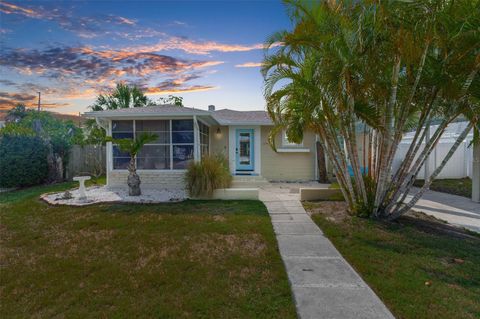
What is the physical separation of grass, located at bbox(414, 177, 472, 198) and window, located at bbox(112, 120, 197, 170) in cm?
986

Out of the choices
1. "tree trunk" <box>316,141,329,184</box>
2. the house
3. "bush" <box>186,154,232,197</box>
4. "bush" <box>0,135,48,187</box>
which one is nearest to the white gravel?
"bush" <box>186,154,232,197</box>

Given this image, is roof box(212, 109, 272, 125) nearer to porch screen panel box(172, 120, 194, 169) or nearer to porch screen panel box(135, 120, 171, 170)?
porch screen panel box(172, 120, 194, 169)

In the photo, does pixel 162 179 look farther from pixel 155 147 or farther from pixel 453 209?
pixel 453 209

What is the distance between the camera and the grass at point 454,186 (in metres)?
9.03

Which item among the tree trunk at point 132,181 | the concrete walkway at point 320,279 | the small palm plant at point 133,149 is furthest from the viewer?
the tree trunk at point 132,181

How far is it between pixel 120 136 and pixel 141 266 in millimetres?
7276

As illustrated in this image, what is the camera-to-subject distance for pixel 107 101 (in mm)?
18516

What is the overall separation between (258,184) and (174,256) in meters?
7.16

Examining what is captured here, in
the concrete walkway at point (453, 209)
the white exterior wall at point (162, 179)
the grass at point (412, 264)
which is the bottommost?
the grass at point (412, 264)

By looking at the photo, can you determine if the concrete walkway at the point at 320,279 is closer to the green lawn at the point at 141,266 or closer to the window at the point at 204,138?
the green lawn at the point at 141,266

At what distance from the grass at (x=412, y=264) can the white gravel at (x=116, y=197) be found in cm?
476

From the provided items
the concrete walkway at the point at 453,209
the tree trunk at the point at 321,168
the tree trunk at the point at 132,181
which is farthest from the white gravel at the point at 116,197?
the concrete walkway at the point at 453,209

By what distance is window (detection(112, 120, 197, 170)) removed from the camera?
371 inches

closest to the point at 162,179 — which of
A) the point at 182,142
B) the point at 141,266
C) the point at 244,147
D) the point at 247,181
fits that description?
the point at 182,142
